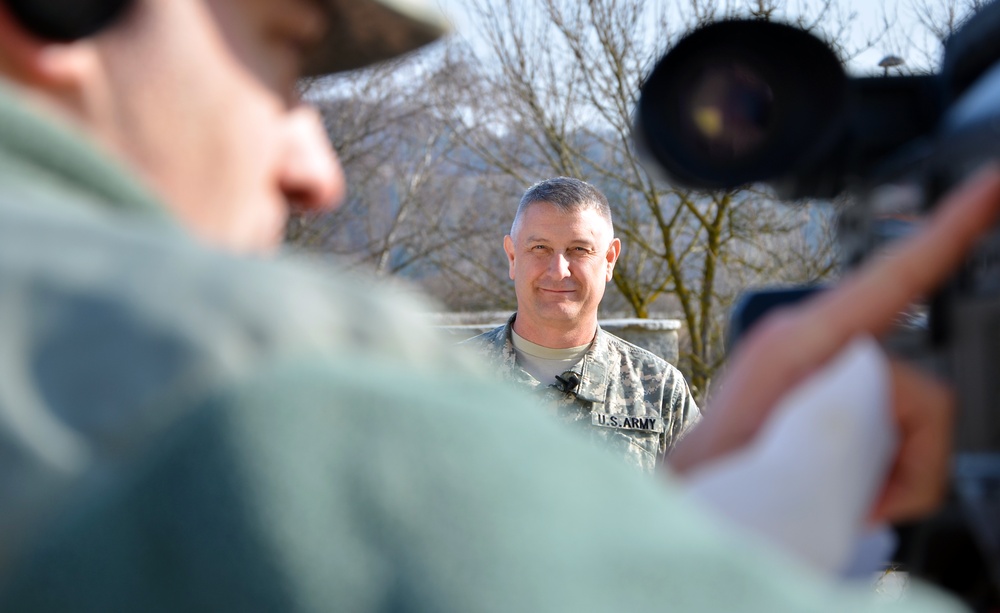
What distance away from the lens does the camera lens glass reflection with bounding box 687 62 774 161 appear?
38.7 inches

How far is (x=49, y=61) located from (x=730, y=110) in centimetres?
63

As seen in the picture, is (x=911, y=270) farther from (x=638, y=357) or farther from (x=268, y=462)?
(x=638, y=357)

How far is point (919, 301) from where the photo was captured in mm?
735

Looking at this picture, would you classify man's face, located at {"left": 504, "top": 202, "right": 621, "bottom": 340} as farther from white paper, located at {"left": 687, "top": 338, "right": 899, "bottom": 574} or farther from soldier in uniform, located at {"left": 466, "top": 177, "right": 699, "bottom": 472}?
white paper, located at {"left": 687, "top": 338, "right": 899, "bottom": 574}

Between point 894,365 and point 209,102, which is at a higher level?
point 209,102

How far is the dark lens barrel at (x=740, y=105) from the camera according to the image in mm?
954

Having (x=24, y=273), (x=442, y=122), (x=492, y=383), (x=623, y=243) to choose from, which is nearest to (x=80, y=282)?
(x=24, y=273)

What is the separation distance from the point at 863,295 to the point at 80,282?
0.48m

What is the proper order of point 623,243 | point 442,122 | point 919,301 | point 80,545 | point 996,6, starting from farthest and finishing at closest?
point 442,122 < point 623,243 < point 996,6 < point 919,301 < point 80,545

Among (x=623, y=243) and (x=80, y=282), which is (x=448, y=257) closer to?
(x=623, y=243)

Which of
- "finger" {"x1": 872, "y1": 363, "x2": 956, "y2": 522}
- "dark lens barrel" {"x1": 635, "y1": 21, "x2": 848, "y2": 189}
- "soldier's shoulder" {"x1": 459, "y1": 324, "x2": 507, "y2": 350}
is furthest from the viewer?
"soldier's shoulder" {"x1": 459, "y1": 324, "x2": 507, "y2": 350}

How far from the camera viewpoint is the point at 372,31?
86cm

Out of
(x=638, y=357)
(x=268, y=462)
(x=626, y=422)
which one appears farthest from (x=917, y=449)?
(x=638, y=357)

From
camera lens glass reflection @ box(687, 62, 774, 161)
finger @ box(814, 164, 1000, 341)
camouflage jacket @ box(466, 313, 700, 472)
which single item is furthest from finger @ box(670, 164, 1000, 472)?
camouflage jacket @ box(466, 313, 700, 472)
